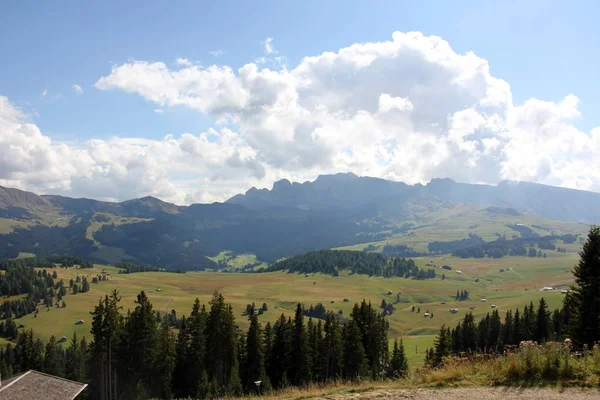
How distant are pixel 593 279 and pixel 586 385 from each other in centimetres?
3068

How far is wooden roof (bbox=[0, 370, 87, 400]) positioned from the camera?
3180 cm

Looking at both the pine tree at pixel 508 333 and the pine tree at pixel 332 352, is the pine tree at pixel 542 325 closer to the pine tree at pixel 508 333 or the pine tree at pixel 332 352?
the pine tree at pixel 508 333

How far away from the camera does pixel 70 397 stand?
115 feet

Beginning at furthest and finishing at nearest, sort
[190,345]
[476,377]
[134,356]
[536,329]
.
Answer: [536,329]
[190,345]
[134,356]
[476,377]

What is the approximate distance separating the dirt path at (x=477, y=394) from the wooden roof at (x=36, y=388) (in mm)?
28259

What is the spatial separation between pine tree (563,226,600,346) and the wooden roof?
4602 cm

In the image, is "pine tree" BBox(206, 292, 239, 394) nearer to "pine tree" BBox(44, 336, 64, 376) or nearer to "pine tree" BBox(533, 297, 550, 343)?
"pine tree" BBox(44, 336, 64, 376)

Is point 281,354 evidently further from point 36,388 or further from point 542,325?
point 542,325

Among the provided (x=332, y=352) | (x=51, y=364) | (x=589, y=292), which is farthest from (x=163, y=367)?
(x=589, y=292)

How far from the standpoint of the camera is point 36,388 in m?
33.6

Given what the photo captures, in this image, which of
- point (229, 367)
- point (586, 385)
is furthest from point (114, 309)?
point (586, 385)

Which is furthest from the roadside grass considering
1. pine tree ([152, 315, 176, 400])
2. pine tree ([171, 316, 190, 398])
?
pine tree ([171, 316, 190, 398])

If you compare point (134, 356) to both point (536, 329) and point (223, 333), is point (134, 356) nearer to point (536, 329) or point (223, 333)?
point (223, 333)

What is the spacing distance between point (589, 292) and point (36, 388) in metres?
49.7
